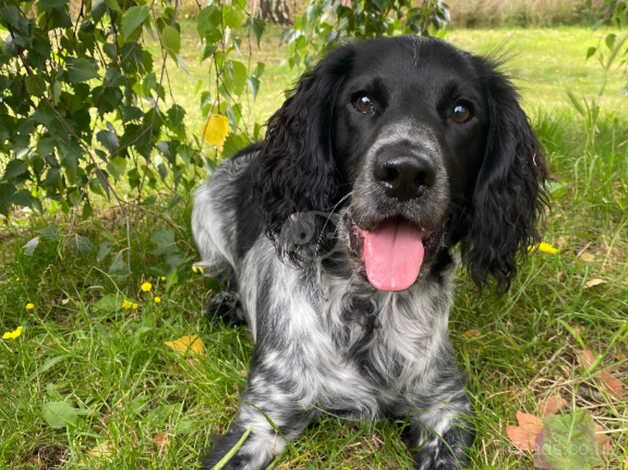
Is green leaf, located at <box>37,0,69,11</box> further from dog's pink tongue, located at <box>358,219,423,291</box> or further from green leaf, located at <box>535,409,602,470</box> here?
green leaf, located at <box>535,409,602,470</box>

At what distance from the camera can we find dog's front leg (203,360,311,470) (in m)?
2.07

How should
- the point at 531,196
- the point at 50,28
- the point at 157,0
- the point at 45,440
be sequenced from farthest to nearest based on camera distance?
the point at 157,0 → the point at 50,28 → the point at 531,196 → the point at 45,440

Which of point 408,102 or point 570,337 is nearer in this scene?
point 408,102

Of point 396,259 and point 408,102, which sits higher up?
point 408,102

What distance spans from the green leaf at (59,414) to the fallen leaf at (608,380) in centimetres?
178

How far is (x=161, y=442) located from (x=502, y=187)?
1.37 meters

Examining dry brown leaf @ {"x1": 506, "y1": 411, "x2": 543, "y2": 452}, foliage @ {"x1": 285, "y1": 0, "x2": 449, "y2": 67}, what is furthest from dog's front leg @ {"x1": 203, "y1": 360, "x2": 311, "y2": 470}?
foliage @ {"x1": 285, "y1": 0, "x2": 449, "y2": 67}

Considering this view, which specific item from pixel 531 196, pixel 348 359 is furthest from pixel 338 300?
pixel 531 196

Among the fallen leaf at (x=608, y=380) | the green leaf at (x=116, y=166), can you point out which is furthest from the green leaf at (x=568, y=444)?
the green leaf at (x=116, y=166)

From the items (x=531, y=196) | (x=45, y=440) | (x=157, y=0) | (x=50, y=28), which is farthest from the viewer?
(x=157, y=0)

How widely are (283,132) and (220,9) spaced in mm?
492

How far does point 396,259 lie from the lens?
199 cm

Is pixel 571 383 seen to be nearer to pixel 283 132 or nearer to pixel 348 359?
pixel 348 359

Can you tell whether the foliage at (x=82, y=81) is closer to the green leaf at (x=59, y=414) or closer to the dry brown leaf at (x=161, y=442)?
the green leaf at (x=59, y=414)
